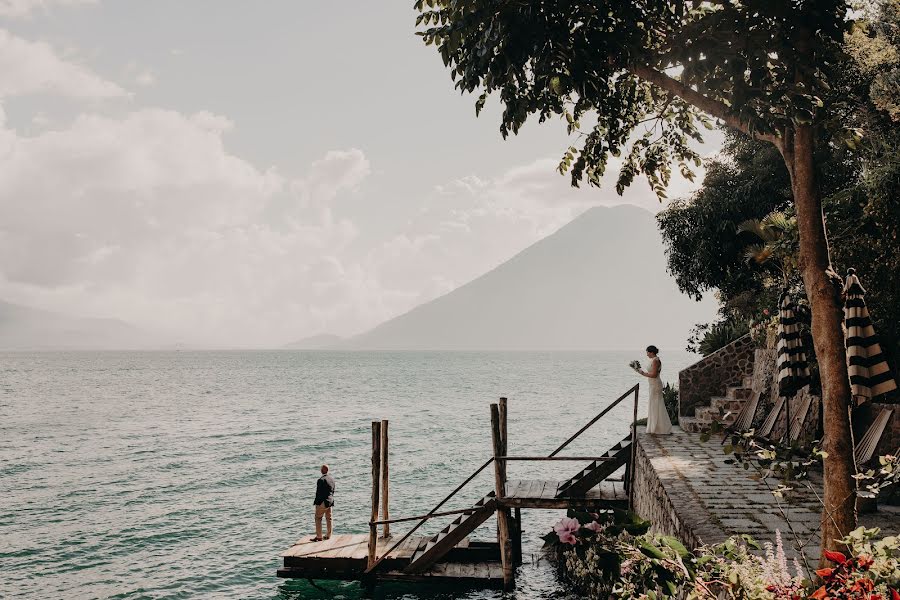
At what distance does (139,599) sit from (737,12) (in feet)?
54.4

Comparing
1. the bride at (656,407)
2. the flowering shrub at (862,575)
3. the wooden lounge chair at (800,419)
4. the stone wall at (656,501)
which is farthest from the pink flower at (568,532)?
the bride at (656,407)

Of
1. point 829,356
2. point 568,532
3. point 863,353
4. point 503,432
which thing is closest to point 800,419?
point 863,353

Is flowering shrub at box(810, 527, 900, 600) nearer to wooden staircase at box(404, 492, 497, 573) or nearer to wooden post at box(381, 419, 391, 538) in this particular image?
wooden staircase at box(404, 492, 497, 573)

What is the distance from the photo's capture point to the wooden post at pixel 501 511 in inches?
540

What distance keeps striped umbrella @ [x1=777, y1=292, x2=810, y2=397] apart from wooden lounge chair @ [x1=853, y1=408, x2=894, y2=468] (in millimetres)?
1436

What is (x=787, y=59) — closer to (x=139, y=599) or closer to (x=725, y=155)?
(x=139, y=599)

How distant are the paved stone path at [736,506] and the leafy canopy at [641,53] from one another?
313cm

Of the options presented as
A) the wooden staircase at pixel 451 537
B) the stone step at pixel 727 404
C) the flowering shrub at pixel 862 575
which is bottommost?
the wooden staircase at pixel 451 537

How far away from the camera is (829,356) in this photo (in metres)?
4.64

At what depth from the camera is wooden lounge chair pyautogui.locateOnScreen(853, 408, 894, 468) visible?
861 cm

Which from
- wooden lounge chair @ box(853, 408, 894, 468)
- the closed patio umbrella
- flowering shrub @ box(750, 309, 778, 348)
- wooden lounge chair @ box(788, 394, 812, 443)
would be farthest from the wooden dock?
wooden lounge chair @ box(853, 408, 894, 468)

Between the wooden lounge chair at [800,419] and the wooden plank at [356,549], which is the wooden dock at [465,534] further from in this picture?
the wooden lounge chair at [800,419]

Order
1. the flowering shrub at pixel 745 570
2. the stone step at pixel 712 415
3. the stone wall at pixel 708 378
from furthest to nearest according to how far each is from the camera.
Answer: the stone wall at pixel 708 378, the stone step at pixel 712 415, the flowering shrub at pixel 745 570

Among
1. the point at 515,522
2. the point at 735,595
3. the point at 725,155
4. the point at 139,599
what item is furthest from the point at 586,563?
the point at 725,155
